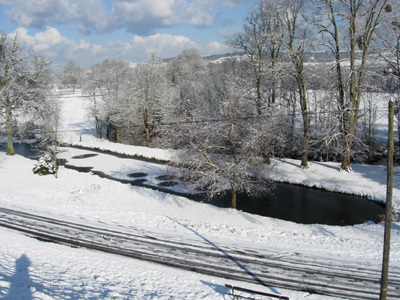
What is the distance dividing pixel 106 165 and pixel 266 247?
2459cm

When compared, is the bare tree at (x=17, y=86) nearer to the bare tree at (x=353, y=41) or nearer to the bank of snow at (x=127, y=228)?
the bank of snow at (x=127, y=228)

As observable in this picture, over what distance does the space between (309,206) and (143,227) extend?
1171 cm

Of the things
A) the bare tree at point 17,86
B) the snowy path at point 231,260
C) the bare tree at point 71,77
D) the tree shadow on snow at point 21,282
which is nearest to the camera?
the tree shadow on snow at point 21,282

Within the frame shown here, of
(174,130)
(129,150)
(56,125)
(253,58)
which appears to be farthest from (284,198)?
(129,150)

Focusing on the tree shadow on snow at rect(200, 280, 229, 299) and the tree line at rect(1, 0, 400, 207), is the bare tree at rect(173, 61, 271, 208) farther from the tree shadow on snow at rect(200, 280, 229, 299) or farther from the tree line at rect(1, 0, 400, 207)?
the tree shadow on snow at rect(200, 280, 229, 299)

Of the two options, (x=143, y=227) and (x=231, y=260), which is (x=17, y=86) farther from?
(x=231, y=260)

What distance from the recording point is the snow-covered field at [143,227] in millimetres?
10297

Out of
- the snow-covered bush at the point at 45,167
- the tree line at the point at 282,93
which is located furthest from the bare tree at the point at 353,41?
the snow-covered bush at the point at 45,167

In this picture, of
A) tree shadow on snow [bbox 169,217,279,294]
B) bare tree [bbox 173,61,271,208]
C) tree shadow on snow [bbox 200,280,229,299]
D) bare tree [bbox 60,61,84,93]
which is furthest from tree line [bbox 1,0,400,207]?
bare tree [bbox 60,61,84,93]

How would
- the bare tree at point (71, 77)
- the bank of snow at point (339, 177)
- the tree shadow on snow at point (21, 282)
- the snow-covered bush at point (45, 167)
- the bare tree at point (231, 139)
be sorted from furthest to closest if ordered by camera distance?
1. the bare tree at point (71, 77)
2. the snow-covered bush at point (45, 167)
3. the bank of snow at point (339, 177)
4. the bare tree at point (231, 139)
5. the tree shadow on snow at point (21, 282)

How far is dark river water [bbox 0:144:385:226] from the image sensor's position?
63.1ft

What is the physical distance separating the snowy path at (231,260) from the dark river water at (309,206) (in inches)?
265

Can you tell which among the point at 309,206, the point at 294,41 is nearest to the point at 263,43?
the point at 294,41

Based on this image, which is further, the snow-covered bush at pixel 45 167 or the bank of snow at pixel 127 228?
the snow-covered bush at pixel 45 167
